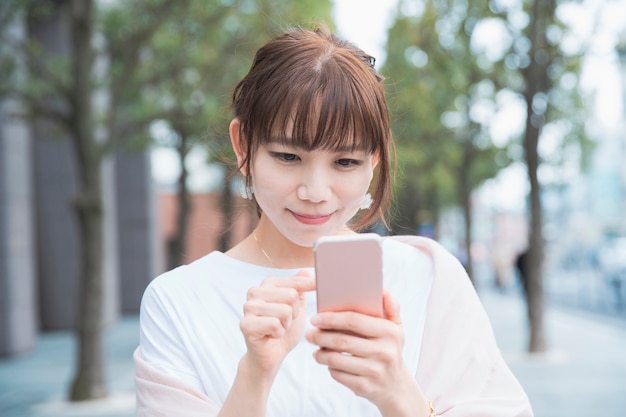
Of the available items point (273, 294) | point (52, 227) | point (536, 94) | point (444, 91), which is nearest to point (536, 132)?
point (536, 94)

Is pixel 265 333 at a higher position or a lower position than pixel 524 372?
higher

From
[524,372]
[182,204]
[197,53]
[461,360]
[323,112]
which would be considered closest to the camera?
[323,112]

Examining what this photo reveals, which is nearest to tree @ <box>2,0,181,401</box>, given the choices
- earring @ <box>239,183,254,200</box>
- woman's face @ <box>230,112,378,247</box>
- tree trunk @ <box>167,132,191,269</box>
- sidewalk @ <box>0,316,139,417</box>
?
sidewalk @ <box>0,316,139,417</box>

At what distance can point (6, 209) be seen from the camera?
41.4 feet

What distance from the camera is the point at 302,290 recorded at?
1404mm

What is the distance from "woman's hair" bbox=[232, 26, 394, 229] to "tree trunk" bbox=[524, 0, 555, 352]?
9513mm

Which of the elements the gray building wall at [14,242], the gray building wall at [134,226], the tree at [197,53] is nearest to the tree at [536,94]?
the tree at [197,53]

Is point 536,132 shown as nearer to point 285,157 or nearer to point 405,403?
point 285,157

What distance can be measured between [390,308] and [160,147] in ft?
34.6

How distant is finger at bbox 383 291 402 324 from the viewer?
4.51 ft

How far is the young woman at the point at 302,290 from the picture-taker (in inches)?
57.8

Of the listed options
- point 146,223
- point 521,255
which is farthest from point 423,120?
point 146,223

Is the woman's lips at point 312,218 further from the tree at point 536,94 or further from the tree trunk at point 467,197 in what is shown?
the tree trunk at point 467,197

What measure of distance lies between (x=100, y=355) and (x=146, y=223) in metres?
12.6
